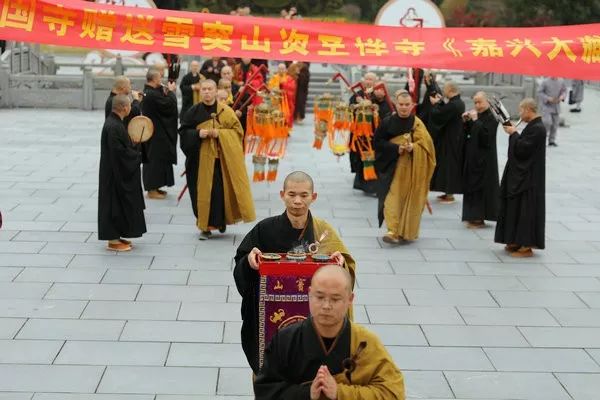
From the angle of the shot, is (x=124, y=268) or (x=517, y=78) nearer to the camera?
(x=124, y=268)

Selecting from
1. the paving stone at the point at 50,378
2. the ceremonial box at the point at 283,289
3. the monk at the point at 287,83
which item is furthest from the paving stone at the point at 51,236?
the monk at the point at 287,83

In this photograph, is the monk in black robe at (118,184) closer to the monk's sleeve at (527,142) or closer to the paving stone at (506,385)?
the monk's sleeve at (527,142)

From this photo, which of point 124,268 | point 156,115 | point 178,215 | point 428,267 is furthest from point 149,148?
point 428,267

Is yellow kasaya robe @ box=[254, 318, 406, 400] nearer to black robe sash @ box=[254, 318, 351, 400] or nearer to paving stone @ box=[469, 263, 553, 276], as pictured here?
black robe sash @ box=[254, 318, 351, 400]

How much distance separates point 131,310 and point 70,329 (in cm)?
64

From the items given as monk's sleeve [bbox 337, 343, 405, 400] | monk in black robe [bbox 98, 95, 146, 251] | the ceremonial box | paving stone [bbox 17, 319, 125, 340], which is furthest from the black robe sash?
monk in black robe [bbox 98, 95, 146, 251]

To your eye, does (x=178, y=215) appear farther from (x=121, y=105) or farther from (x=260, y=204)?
(x=121, y=105)

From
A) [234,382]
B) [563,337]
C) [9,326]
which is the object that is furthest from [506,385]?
[9,326]

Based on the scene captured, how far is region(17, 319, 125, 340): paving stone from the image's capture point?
725 cm

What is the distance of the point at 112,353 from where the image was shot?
6926mm

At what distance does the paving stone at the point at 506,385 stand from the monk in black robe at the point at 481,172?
490 cm

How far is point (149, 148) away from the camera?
12.7 m

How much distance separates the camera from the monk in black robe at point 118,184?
9672 mm

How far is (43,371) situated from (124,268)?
2769 millimetres
